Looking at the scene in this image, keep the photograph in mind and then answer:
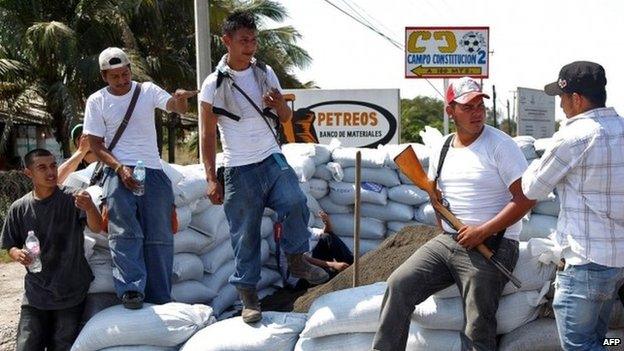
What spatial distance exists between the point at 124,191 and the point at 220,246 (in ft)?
5.98

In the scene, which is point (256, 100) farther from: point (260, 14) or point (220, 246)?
point (260, 14)

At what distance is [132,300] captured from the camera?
12.6 feet

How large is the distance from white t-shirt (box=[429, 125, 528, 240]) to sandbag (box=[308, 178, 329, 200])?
12.1ft

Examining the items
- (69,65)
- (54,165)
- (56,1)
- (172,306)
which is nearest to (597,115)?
(172,306)

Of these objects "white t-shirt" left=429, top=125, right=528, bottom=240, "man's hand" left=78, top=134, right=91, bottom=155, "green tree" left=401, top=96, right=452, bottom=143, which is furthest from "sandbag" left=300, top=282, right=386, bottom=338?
"green tree" left=401, top=96, right=452, bottom=143

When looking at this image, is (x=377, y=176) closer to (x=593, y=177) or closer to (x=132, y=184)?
(x=132, y=184)

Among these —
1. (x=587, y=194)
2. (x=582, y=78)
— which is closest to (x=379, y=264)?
(x=587, y=194)

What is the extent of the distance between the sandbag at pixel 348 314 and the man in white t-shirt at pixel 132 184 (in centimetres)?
100

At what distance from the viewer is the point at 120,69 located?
3.94 metres

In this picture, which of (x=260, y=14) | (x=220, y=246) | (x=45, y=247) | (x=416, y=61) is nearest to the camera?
(x=45, y=247)

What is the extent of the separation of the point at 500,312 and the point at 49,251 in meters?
2.39

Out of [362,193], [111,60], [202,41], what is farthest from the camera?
[202,41]

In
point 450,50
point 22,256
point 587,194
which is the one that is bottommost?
point 22,256

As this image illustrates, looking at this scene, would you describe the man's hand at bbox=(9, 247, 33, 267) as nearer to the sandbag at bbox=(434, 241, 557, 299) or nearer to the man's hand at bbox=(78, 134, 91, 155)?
the man's hand at bbox=(78, 134, 91, 155)
